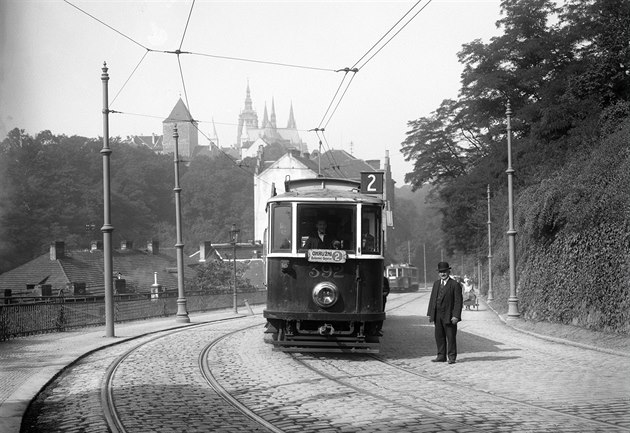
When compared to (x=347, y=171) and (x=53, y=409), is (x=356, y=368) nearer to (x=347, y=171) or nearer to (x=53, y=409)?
(x=53, y=409)

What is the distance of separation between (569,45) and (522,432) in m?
32.8

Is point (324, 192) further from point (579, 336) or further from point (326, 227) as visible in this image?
point (579, 336)

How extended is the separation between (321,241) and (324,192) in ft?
3.36

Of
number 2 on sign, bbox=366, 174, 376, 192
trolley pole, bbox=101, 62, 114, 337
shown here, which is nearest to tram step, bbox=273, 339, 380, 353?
number 2 on sign, bbox=366, 174, 376, 192

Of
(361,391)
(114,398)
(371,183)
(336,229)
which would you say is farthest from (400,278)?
(114,398)

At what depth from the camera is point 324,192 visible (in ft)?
49.2

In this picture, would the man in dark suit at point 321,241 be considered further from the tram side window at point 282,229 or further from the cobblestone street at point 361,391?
the cobblestone street at point 361,391

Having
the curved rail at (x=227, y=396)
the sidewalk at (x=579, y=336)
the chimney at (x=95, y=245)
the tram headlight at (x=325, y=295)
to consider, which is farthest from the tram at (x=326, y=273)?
the chimney at (x=95, y=245)

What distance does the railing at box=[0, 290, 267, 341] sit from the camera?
20.8m

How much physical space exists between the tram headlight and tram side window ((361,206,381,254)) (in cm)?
85

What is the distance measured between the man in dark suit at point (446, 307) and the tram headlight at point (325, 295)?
161 centimetres

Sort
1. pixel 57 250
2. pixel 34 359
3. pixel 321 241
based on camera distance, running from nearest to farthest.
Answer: pixel 321 241
pixel 34 359
pixel 57 250

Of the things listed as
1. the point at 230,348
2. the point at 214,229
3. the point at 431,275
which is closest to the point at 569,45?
the point at 230,348

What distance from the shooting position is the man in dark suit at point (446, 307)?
13.5m
